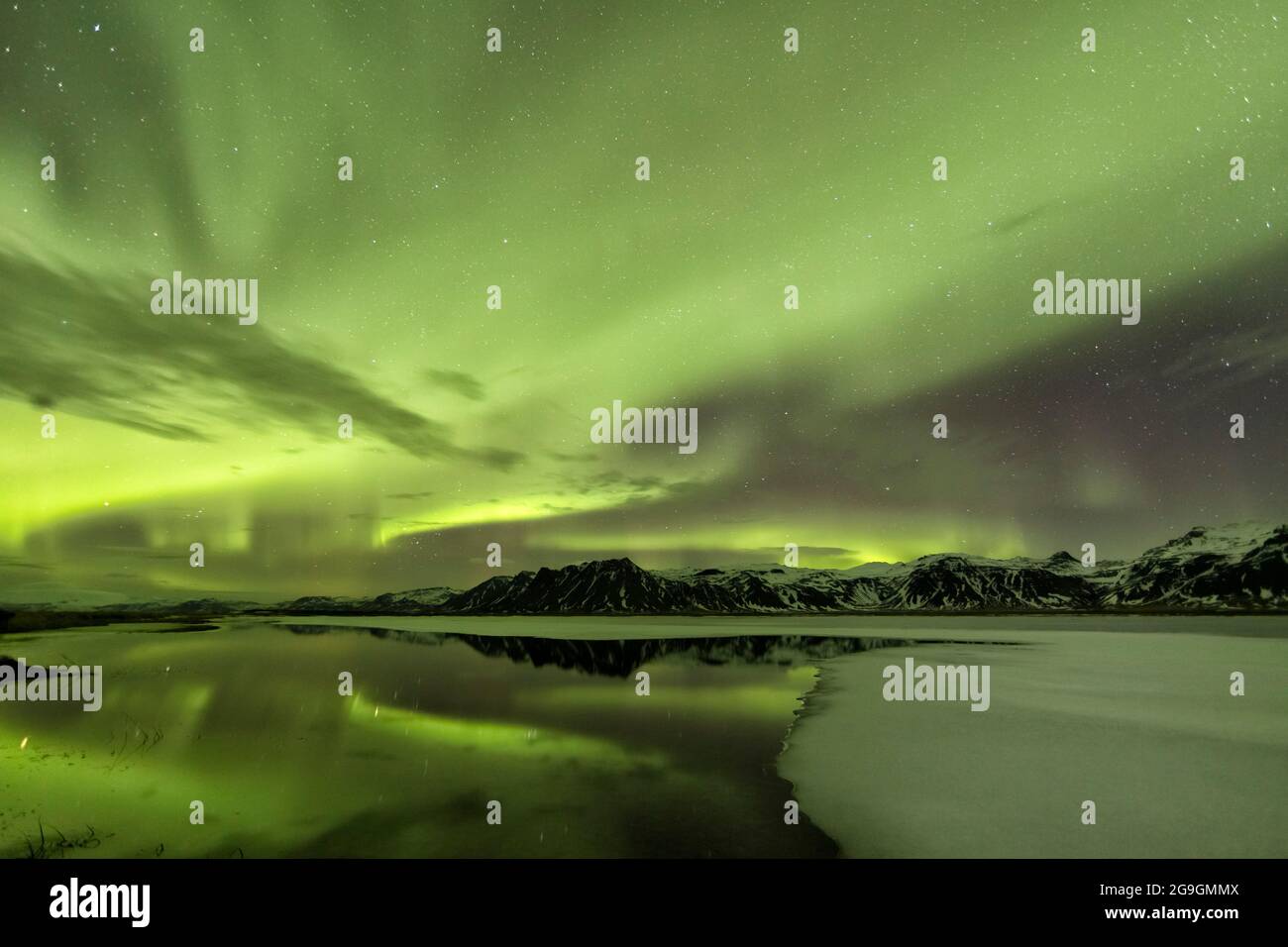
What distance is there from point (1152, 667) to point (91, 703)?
49.2 m

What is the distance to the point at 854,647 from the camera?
51625 mm

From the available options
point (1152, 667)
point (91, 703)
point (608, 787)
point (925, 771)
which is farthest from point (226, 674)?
point (1152, 667)

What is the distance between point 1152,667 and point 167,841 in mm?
41256

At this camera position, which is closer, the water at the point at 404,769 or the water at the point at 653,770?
the water at the point at 653,770

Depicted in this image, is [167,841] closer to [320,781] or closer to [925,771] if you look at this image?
[320,781]

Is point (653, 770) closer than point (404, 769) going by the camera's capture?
Yes

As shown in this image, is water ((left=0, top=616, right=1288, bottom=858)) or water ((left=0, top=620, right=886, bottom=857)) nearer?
water ((left=0, top=616, right=1288, bottom=858))

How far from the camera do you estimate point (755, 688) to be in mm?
28984
